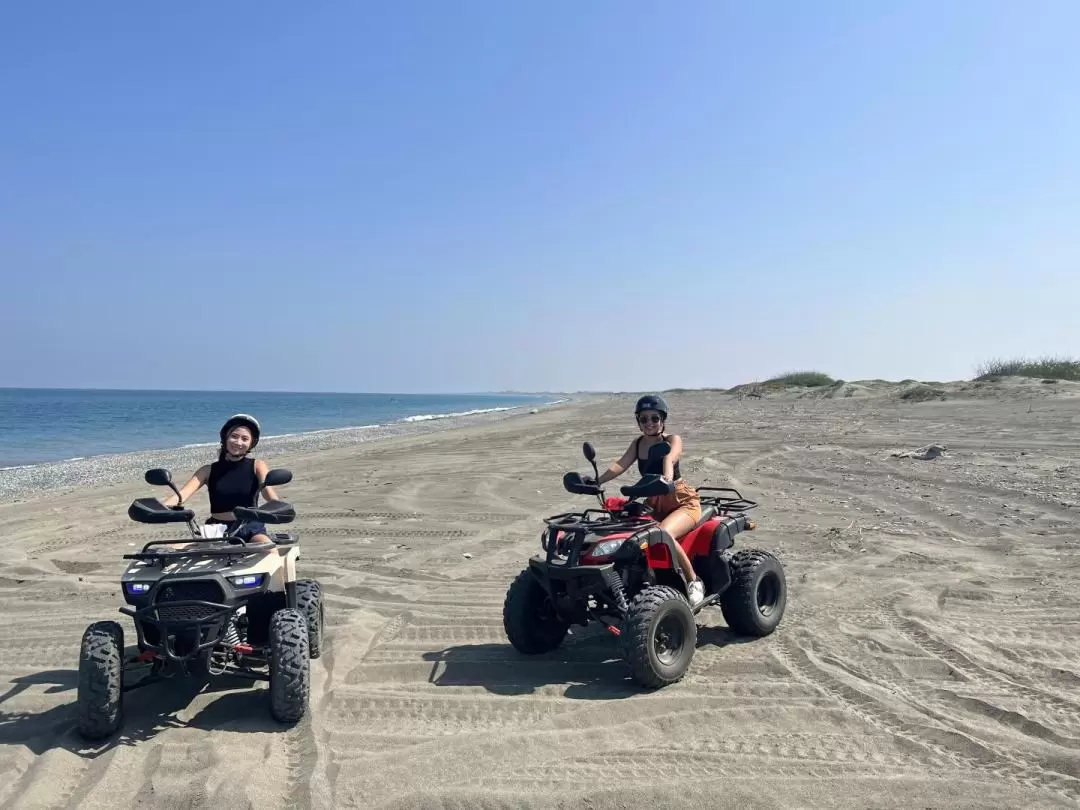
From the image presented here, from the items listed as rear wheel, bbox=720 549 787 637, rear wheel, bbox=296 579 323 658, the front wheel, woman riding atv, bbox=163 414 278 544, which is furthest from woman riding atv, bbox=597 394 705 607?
woman riding atv, bbox=163 414 278 544

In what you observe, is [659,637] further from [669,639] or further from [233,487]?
[233,487]

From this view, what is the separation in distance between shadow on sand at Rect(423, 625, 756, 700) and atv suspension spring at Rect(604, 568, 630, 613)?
0.44 m

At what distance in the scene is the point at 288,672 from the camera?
3.92m

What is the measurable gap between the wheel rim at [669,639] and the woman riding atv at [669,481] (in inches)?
18.5

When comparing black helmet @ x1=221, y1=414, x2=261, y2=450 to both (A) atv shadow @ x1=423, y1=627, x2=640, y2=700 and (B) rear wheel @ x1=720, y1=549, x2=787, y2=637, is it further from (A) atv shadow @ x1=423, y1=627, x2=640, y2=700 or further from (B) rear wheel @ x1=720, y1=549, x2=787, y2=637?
(B) rear wheel @ x1=720, y1=549, x2=787, y2=637

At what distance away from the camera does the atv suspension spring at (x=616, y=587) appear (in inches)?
177

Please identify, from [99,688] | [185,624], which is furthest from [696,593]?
[99,688]

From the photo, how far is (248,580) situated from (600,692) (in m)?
2.14

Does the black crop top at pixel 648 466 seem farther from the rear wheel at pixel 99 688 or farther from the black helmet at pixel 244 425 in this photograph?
the rear wheel at pixel 99 688

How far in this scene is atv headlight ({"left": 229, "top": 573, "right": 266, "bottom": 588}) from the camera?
397 centimetres

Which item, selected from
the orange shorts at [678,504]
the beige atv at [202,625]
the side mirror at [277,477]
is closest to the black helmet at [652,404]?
the orange shorts at [678,504]

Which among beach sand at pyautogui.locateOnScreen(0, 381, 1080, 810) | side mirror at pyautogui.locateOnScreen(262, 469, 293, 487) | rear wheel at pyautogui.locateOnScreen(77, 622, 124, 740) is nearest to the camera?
beach sand at pyautogui.locateOnScreen(0, 381, 1080, 810)

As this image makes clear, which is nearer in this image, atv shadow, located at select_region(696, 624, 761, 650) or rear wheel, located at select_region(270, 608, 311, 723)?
rear wheel, located at select_region(270, 608, 311, 723)

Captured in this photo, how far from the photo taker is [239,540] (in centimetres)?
443
